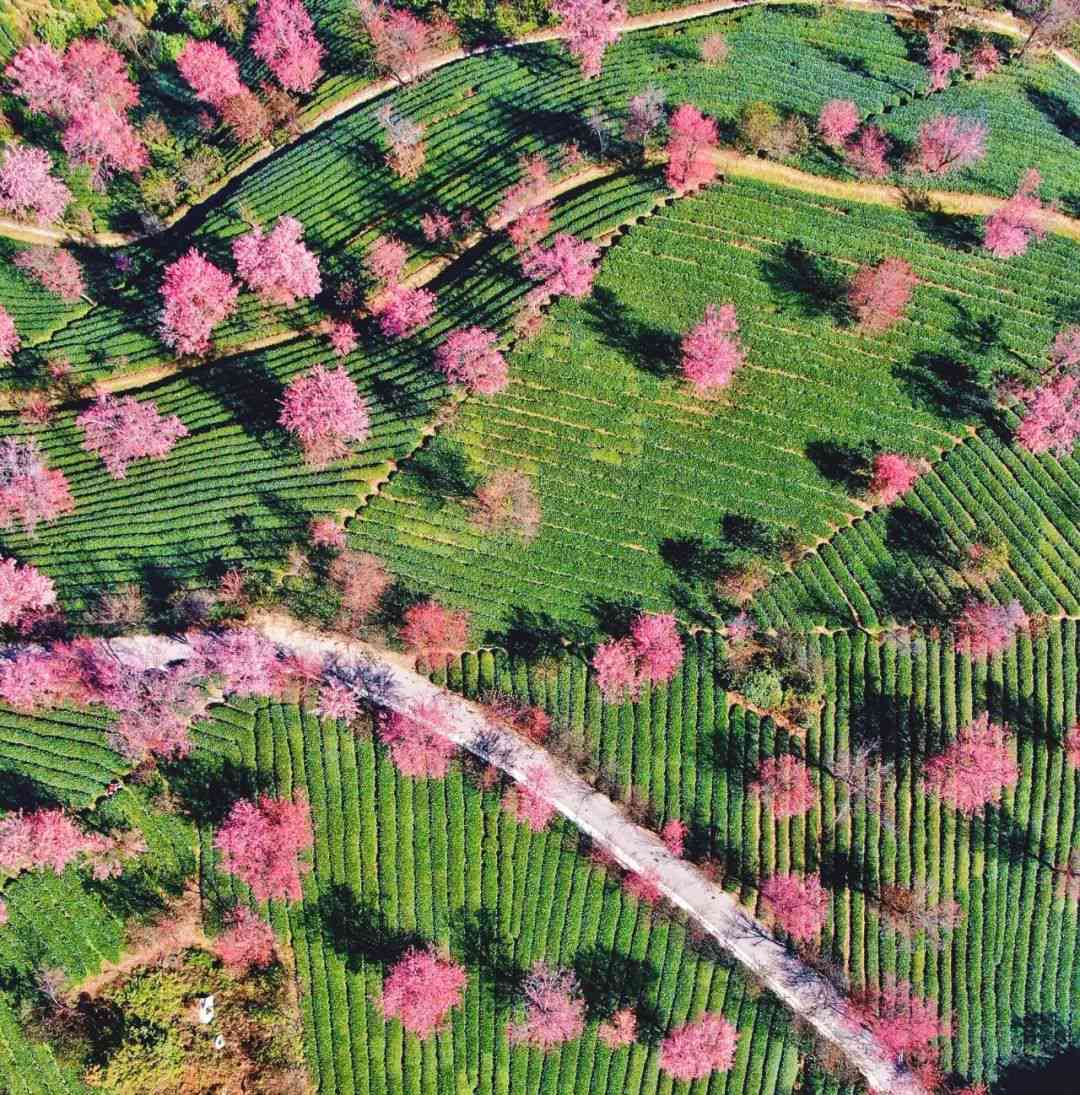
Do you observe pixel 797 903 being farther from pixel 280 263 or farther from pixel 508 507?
pixel 280 263

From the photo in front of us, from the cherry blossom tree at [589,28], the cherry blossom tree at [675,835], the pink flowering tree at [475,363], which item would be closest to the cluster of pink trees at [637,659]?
the cherry blossom tree at [675,835]

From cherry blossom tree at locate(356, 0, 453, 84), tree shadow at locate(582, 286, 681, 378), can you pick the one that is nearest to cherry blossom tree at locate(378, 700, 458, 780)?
tree shadow at locate(582, 286, 681, 378)

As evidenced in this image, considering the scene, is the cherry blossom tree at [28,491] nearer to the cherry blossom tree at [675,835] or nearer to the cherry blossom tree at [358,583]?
the cherry blossom tree at [358,583]

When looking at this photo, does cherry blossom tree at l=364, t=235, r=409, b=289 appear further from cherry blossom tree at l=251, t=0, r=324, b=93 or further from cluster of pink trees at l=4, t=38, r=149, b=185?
cluster of pink trees at l=4, t=38, r=149, b=185

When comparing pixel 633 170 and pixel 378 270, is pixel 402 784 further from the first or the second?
pixel 633 170

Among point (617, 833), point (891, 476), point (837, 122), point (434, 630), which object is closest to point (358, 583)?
point (434, 630)

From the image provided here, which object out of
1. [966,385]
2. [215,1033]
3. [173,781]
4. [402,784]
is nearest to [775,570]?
[966,385]
